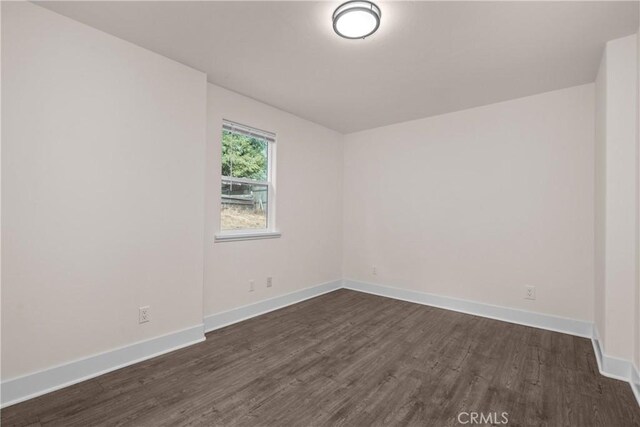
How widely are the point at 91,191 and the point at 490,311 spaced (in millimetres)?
4075

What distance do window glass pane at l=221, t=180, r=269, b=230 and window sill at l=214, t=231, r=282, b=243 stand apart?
0.11m

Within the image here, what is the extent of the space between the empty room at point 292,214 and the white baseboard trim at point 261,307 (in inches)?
1.0

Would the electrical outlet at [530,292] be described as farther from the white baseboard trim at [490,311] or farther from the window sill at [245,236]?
the window sill at [245,236]

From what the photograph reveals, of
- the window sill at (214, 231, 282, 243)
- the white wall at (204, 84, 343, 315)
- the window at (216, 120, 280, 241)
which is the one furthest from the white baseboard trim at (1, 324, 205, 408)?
the window at (216, 120, 280, 241)

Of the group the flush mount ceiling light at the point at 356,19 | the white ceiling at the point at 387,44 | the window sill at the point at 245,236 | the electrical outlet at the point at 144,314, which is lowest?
the electrical outlet at the point at 144,314

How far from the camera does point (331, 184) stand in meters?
4.58

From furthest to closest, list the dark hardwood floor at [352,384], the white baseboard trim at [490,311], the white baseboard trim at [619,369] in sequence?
the white baseboard trim at [490,311] < the white baseboard trim at [619,369] < the dark hardwood floor at [352,384]

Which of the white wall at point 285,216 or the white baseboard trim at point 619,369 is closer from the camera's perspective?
the white baseboard trim at point 619,369

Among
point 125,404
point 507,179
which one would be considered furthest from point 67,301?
point 507,179

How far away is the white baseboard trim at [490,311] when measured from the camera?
9.69 feet

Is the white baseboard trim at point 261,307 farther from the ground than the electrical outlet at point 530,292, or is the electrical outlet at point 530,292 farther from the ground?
the electrical outlet at point 530,292

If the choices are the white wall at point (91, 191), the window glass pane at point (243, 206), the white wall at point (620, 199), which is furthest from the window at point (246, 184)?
the white wall at point (620, 199)

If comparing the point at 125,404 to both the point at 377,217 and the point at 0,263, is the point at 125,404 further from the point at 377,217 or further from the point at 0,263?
the point at 377,217

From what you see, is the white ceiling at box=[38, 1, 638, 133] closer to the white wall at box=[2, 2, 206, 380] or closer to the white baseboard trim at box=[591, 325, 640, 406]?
the white wall at box=[2, 2, 206, 380]
